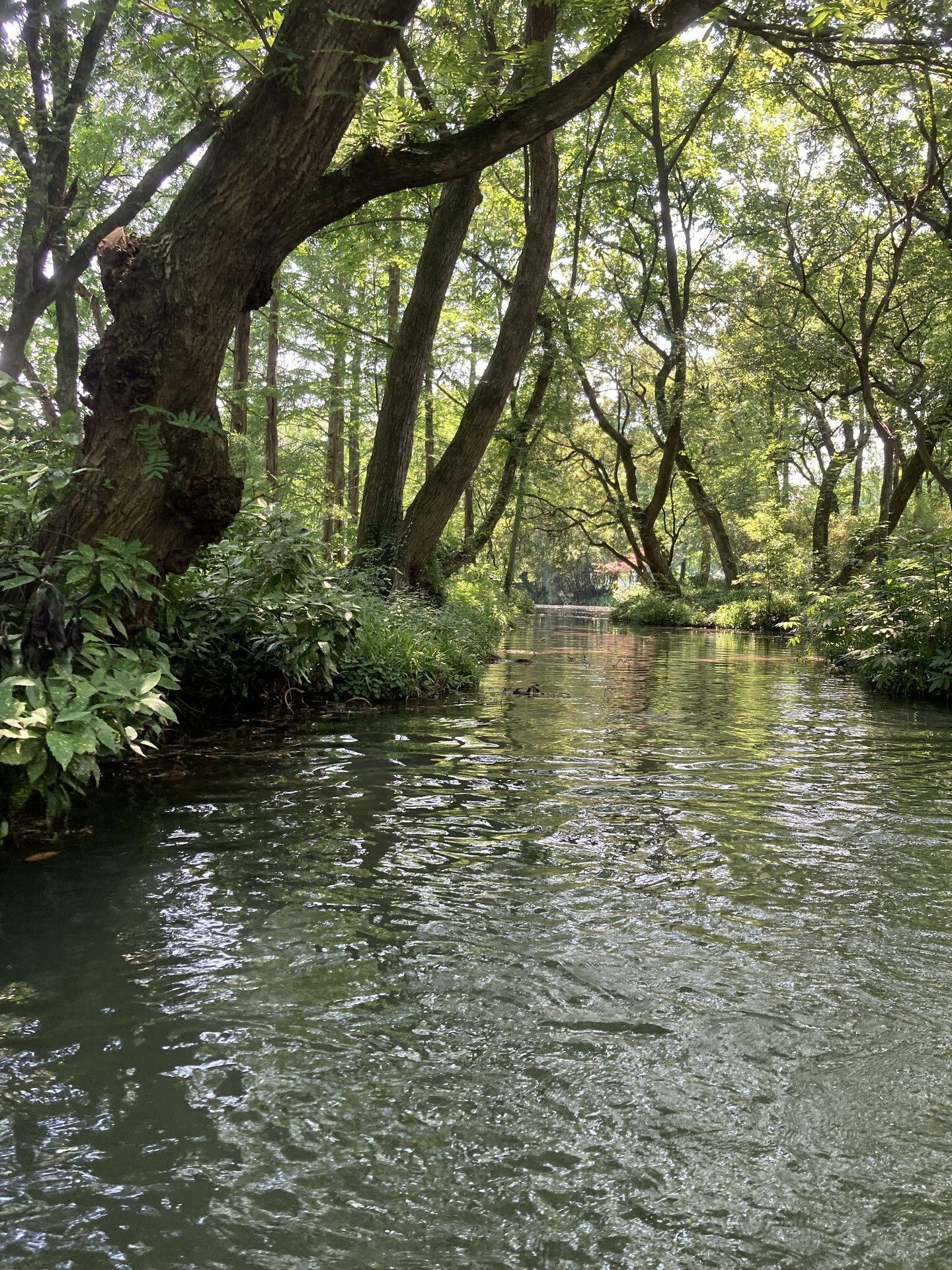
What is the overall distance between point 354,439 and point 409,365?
1253cm

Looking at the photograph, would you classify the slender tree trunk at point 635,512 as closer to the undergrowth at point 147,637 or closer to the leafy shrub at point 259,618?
the undergrowth at point 147,637

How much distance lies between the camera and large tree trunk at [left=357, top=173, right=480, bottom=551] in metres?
10.8

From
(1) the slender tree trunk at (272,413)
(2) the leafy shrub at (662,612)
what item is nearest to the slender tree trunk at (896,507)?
(2) the leafy shrub at (662,612)

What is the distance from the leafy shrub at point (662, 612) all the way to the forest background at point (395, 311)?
25 centimetres

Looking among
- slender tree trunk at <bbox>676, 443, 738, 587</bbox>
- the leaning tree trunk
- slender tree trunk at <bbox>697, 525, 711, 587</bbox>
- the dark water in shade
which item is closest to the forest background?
the leaning tree trunk

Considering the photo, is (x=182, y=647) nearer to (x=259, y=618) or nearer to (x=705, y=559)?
(x=259, y=618)

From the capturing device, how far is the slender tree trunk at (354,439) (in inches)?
692

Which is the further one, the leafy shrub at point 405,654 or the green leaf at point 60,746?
the leafy shrub at point 405,654

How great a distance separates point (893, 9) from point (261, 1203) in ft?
41.9

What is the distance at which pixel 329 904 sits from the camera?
321 cm

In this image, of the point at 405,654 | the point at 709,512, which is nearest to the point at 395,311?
the point at 405,654

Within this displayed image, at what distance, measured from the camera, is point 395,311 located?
1609 cm

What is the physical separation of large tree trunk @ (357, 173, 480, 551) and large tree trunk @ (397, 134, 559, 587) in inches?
16.3

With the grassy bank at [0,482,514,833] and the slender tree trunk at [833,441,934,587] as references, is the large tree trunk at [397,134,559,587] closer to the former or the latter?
the grassy bank at [0,482,514,833]
